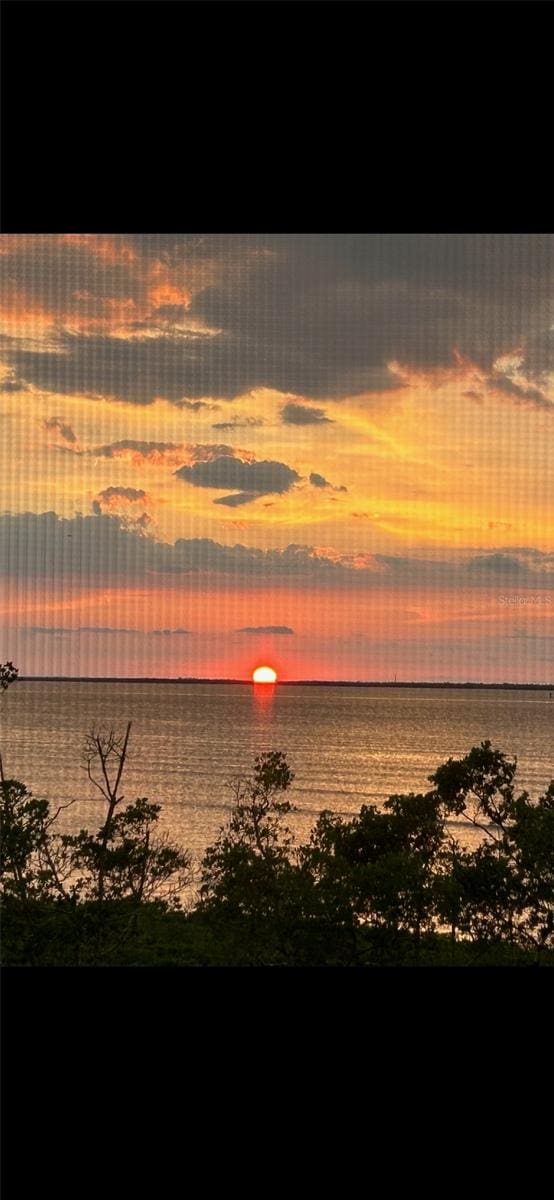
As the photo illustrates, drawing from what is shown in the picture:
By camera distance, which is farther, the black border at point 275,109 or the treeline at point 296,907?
the treeline at point 296,907

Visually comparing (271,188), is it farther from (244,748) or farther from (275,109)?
(244,748)

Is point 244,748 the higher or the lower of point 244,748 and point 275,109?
the lower

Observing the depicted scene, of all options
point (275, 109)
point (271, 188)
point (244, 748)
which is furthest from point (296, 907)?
point (244, 748)

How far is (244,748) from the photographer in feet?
123

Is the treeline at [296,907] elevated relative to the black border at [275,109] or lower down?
lower down

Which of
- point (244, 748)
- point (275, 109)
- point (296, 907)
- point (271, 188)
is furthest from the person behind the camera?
point (244, 748)

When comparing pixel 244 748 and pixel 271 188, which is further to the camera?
pixel 244 748

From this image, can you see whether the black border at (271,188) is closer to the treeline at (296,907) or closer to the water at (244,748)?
the treeline at (296,907)

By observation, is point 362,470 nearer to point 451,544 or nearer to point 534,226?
point 451,544

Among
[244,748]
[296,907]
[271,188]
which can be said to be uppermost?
[271,188]

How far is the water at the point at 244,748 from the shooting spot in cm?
2495

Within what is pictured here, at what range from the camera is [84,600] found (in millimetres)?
19156

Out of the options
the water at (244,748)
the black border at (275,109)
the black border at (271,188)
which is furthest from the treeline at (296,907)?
the water at (244,748)

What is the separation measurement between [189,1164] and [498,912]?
380 cm
